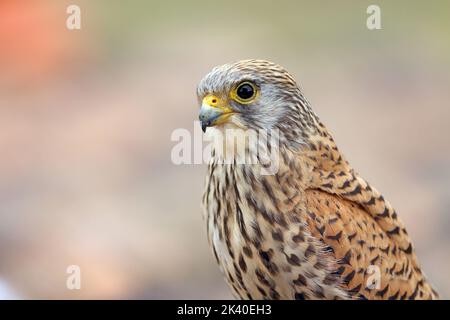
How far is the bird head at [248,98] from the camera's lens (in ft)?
14.2

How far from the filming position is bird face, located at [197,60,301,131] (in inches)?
170

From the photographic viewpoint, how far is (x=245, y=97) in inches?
172

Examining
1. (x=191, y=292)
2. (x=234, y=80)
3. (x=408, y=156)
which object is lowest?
(x=191, y=292)

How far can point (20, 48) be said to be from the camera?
39.7ft

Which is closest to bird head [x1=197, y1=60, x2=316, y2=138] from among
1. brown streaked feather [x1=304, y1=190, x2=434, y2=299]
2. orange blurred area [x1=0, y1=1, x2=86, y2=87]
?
brown streaked feather [x1=304, y1=190, x2=434, y2=299]

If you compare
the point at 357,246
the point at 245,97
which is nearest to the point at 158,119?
the point at 245,97

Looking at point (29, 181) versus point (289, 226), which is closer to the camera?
point (289, 226)

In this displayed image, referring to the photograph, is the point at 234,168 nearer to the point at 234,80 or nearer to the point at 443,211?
the point at 234,80

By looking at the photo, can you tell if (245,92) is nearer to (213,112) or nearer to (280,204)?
(213,112)

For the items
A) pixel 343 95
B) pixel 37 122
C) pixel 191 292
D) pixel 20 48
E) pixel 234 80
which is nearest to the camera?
pixel 234 80

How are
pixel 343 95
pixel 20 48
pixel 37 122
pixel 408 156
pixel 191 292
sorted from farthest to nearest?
pixel 20 48 → pixel 343 95 → pixel 37 122 → pixel 408 156 → pixel 191 292

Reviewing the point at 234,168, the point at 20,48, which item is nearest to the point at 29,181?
the point at 20,48

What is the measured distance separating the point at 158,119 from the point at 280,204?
5.63 meters

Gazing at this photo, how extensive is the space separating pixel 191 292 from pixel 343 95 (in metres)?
4.75
